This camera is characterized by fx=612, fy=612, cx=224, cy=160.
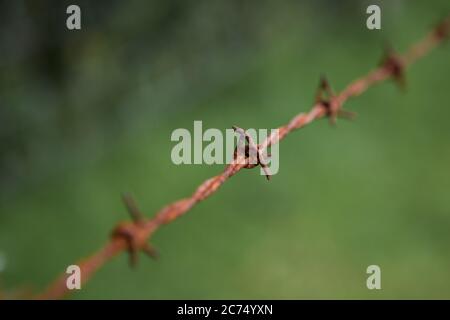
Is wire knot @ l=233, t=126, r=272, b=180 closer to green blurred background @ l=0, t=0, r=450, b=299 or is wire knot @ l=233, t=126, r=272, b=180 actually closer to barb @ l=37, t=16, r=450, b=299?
barb @ l=37, t=16, r=450, b=299

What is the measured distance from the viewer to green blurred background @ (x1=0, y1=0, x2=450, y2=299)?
3.57 m

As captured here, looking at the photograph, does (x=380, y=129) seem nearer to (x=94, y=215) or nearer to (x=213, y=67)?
(x=213, y=67)

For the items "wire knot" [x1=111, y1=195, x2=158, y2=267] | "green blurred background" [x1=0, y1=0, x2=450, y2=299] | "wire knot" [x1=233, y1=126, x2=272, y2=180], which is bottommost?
"wire knot" [x1=111, y1=195, x2=158, y2=267]

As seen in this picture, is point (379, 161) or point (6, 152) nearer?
point (6, 152)

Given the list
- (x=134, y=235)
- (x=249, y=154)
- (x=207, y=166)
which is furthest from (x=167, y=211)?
(x=207, y=166)

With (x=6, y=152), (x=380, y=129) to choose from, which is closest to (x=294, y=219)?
(x=380, y=129)

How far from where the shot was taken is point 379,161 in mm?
4250

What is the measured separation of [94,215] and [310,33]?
2647 mm

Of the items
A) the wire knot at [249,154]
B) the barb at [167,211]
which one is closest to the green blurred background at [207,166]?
the barb at [167,211]

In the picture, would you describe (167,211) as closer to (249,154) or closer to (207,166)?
(249,154)

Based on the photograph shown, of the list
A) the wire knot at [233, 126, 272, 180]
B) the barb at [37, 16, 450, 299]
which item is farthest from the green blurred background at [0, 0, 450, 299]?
the wire knot at [233, 126, 272, 180]

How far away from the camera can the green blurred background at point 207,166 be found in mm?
3574

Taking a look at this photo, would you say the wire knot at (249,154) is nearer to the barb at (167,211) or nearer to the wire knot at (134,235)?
the barb at (167,211)

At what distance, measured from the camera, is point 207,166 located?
4.19 m
